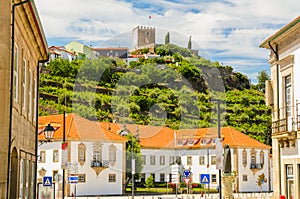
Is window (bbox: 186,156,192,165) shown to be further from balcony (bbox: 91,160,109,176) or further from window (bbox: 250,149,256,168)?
balcony (bbox: 91,160,109,176)

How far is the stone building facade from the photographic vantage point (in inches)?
408

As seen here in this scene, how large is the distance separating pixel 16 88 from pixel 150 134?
178 ft

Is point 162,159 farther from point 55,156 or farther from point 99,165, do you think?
point 55,156

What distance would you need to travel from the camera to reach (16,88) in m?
12.9

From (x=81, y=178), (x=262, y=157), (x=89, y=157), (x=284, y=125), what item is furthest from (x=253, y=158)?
(x=284, y=125)

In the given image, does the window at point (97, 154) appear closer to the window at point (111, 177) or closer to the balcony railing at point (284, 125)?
the window at point (111, 177)

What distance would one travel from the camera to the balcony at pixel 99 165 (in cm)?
5336

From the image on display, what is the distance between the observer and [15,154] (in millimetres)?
12891

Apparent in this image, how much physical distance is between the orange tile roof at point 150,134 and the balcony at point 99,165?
2324mm

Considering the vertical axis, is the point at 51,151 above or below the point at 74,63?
below

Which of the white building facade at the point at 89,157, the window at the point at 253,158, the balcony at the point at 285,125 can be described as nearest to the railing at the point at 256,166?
the window at the point at 253,158

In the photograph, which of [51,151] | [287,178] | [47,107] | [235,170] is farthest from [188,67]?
[287,178]

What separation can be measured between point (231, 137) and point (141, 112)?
12.8 meters

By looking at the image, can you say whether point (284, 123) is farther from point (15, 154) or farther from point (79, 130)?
point (79, 130)
